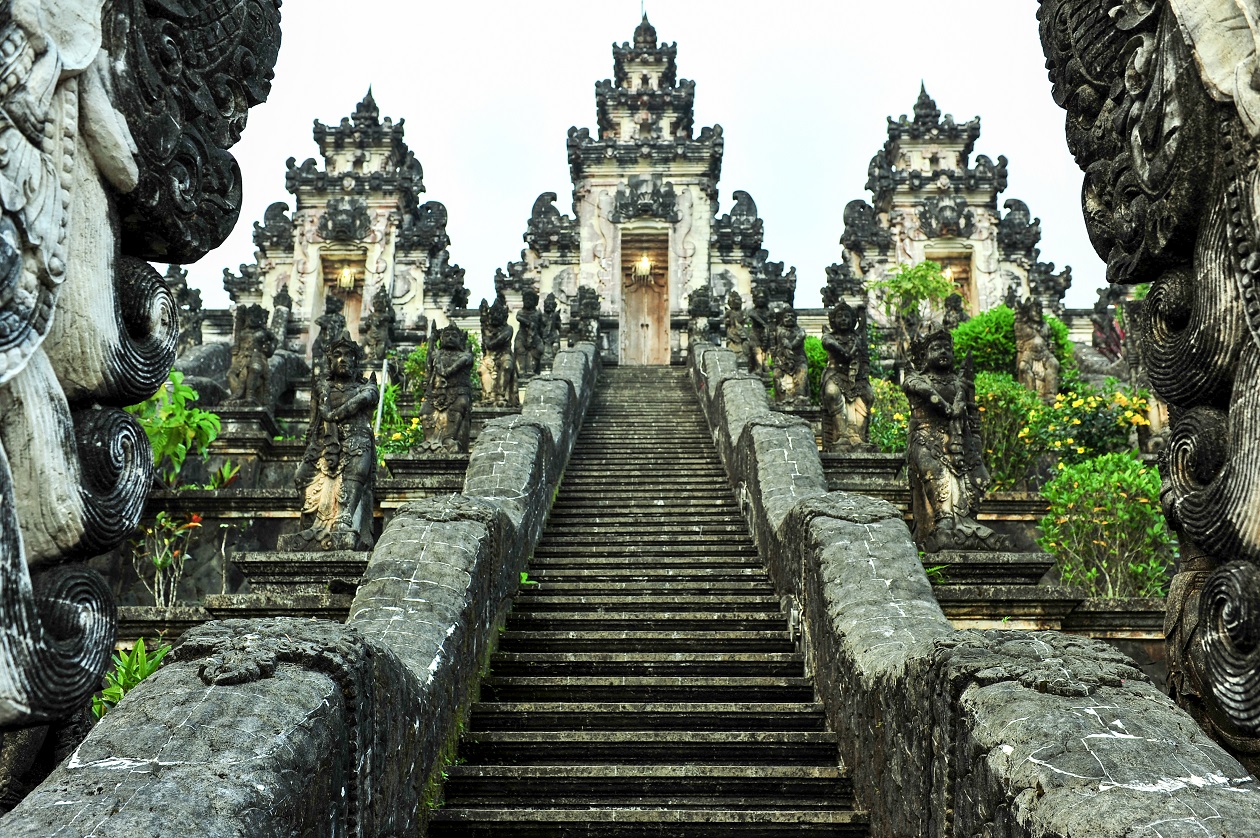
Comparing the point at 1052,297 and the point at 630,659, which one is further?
the point at 1052,297

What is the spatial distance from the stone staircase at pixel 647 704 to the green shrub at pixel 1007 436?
5.98 meters

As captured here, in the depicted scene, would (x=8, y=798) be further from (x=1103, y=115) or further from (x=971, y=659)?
(x=1103, y=115)

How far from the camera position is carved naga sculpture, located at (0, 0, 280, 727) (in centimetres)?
244

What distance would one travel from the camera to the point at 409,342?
23516mm

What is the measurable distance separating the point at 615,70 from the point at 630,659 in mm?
24150

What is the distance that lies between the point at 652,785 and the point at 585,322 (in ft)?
47.8

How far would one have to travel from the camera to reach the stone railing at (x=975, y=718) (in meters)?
2.66

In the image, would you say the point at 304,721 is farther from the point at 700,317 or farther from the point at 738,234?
the point at 738,234

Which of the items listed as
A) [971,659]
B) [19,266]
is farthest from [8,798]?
[971,659]

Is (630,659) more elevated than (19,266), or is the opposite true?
(19,266)

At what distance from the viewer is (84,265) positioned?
275 centimetres

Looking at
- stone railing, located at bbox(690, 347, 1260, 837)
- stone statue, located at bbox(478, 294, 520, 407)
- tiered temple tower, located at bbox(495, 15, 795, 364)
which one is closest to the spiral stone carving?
stone railing, located at bbox(690, 347, 1260, 837)

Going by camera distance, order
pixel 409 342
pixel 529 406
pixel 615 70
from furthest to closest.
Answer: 1. pixel 615 70
2. pixel 409 342
3. pixel 529 406

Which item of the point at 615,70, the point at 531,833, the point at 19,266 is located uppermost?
the point at 615,70
